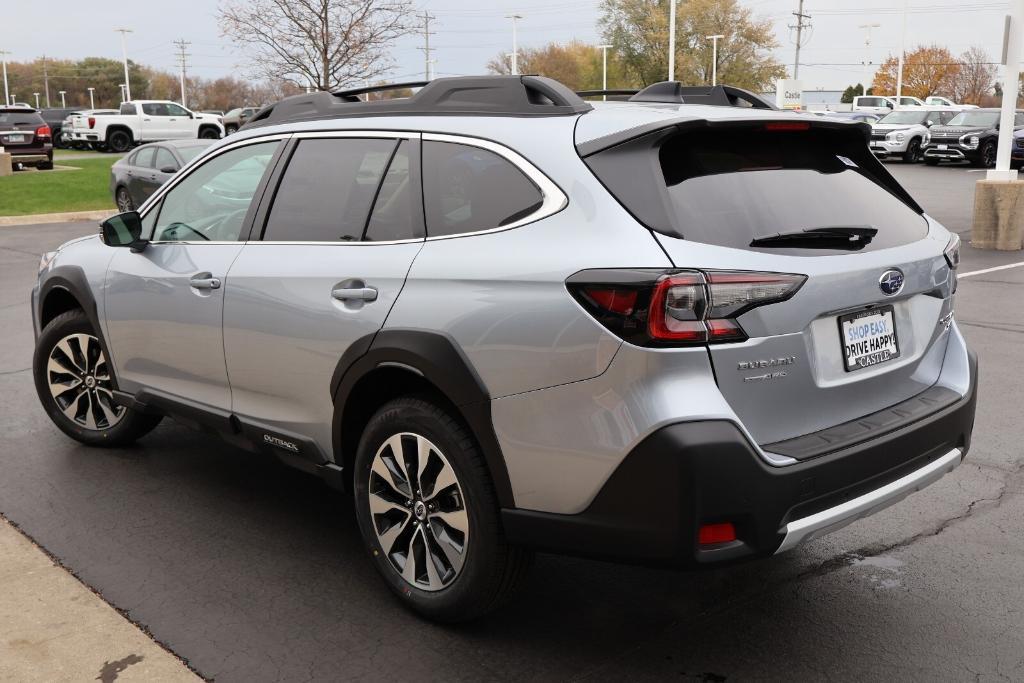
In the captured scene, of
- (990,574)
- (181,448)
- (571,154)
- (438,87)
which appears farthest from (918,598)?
(181,448)

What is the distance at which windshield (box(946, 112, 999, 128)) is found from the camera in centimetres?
3053

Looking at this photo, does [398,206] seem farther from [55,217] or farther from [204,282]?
[55,217]

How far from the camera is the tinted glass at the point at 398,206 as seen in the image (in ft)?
12.1

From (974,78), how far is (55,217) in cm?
8295

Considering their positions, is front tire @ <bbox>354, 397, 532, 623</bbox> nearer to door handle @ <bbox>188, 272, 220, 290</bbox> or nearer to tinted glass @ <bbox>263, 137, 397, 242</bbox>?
tinted glass @ <bbox>263, 137, 397, 242</bbox>

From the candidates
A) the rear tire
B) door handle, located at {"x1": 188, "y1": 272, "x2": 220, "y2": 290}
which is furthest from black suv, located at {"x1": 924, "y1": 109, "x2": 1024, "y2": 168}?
the rear tire

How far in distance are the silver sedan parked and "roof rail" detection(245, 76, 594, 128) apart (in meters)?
12.4

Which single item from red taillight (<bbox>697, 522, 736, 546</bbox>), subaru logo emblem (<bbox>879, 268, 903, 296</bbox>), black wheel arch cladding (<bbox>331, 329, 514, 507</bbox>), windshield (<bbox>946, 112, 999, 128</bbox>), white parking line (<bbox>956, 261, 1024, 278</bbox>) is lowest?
white parking line (<bbox>956, 261, 1024, 278</bbox>)

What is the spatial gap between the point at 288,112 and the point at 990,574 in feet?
11.2

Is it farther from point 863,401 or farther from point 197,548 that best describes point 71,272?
point 863,401

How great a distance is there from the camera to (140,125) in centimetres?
4078

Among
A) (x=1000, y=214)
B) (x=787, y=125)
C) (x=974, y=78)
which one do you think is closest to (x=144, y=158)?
(x=1000, y=214)

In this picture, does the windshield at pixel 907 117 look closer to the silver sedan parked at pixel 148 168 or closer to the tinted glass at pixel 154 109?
the silver sedan parked at pixel 148 168

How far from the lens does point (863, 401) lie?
331 cm
